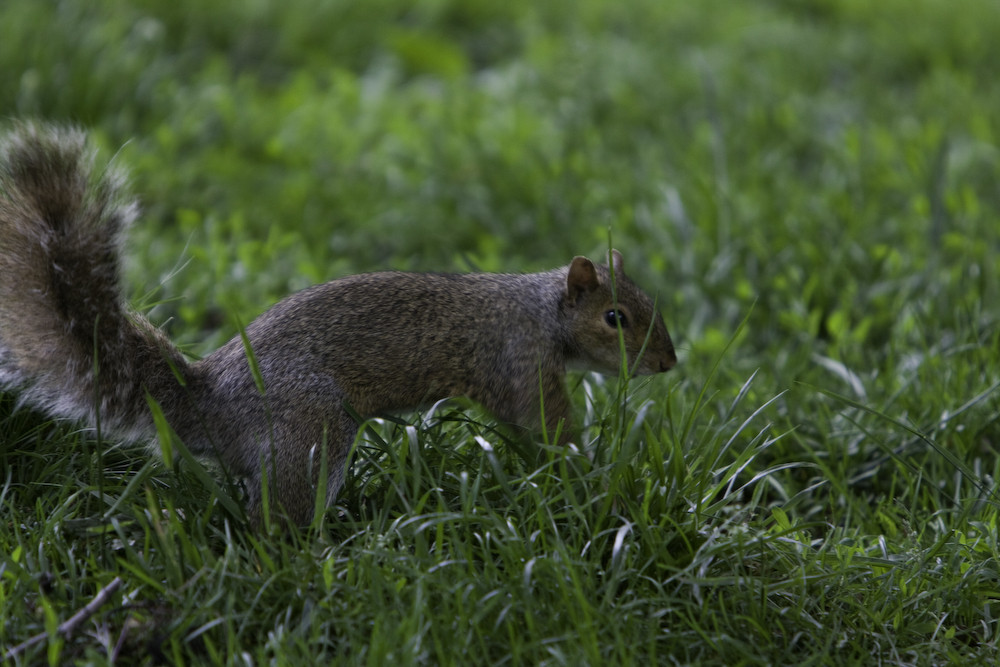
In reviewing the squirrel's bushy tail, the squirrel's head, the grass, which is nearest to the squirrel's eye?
the squirrel's head

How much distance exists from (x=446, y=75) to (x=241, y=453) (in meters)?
4.64

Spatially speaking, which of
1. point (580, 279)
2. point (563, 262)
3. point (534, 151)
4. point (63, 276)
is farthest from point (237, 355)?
point (534, 151)

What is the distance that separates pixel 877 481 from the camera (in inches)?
132

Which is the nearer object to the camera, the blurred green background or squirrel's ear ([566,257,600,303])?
squirrel's ear ([566,257,600,303])

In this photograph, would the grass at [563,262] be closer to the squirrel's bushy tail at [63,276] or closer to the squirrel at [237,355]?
the squirrel at [237,355]

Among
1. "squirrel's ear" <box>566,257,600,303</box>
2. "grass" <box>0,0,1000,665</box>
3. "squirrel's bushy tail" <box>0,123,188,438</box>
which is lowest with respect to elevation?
"grass" <box>0,0,1000,665</box>

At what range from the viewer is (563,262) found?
4809 mm

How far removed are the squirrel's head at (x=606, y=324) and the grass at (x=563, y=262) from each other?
4.8 inches

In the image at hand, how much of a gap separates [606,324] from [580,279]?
15cm

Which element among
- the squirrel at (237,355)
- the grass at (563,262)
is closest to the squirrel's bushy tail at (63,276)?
the squirrel at (237,355)

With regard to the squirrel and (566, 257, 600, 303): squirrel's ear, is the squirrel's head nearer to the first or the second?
(566, 257, 600, 303): squirrel's ear

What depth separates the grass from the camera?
226 cm

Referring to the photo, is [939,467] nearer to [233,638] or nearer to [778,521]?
[778,521]

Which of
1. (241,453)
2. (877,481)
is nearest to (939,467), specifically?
(877,481)
